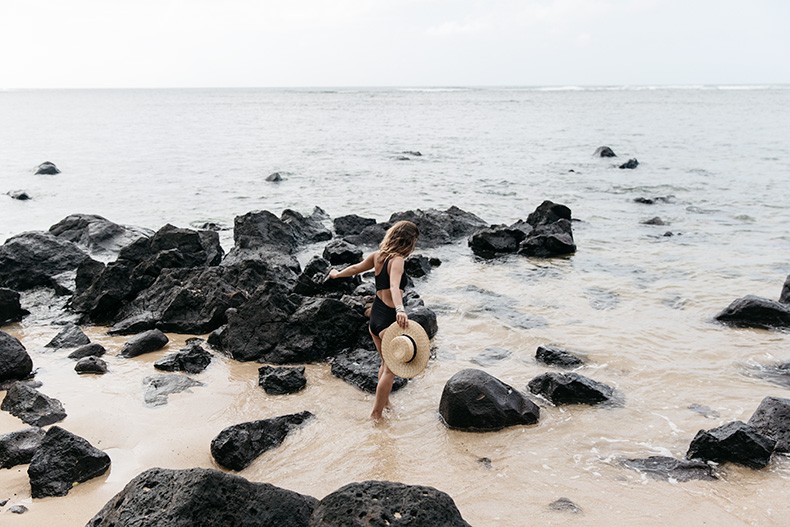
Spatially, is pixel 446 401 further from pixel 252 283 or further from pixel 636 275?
pixel 636 275

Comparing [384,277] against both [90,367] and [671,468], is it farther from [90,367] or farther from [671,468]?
[90,367]

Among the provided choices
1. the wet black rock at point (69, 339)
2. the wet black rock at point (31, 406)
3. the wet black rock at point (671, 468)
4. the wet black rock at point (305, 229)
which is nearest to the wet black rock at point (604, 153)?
the wet black rock at point (305, 229)

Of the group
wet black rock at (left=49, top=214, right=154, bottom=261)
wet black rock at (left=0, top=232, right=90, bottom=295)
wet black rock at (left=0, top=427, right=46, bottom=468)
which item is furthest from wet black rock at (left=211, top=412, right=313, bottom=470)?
wet black rock at (left=49, top=214, right=154, bottom=261)

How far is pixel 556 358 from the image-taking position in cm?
860

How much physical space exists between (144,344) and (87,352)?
0.71 meters

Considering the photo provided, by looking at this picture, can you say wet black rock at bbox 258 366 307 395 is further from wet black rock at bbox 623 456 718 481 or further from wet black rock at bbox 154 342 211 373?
wet black rock at bbox 623 456 718 481

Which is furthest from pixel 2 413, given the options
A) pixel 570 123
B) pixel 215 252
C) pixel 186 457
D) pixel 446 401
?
pixel 570 123

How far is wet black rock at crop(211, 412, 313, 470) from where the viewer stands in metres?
6.14

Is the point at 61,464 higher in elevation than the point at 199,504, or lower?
lower

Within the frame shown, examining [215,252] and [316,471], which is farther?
[215,252]

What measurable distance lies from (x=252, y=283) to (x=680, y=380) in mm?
6440

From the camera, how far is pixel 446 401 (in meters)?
7.04

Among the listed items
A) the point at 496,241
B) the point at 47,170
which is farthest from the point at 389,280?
the point at 47,170

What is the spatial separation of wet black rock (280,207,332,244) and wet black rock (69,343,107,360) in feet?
23.6
